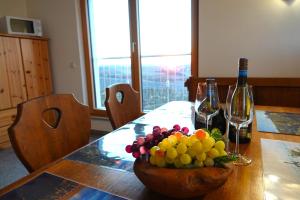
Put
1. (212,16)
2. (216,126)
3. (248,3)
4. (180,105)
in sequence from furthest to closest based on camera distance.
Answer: (212,16)
(248,3)
(180,105)
(216,126)

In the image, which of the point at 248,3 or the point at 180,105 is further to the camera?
the point at 248,3

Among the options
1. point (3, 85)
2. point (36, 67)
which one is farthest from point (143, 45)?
point (3, 85)

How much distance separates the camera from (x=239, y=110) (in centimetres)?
75

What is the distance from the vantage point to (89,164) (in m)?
0.72

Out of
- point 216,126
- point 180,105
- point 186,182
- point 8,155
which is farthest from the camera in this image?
point 8,155

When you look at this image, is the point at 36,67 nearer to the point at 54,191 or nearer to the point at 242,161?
the point at 54,191

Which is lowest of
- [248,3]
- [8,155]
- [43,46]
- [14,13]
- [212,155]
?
[8,155]

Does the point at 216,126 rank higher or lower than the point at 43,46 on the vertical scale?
Answer: lower

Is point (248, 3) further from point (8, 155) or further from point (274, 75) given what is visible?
point (8, 155)

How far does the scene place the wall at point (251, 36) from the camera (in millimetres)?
2102

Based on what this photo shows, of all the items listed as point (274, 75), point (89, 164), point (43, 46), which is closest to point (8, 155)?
point (43, 46)

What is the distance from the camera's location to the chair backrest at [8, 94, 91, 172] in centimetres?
80

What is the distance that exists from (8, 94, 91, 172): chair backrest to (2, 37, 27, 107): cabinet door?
238 cm

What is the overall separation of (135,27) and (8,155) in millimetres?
2277
